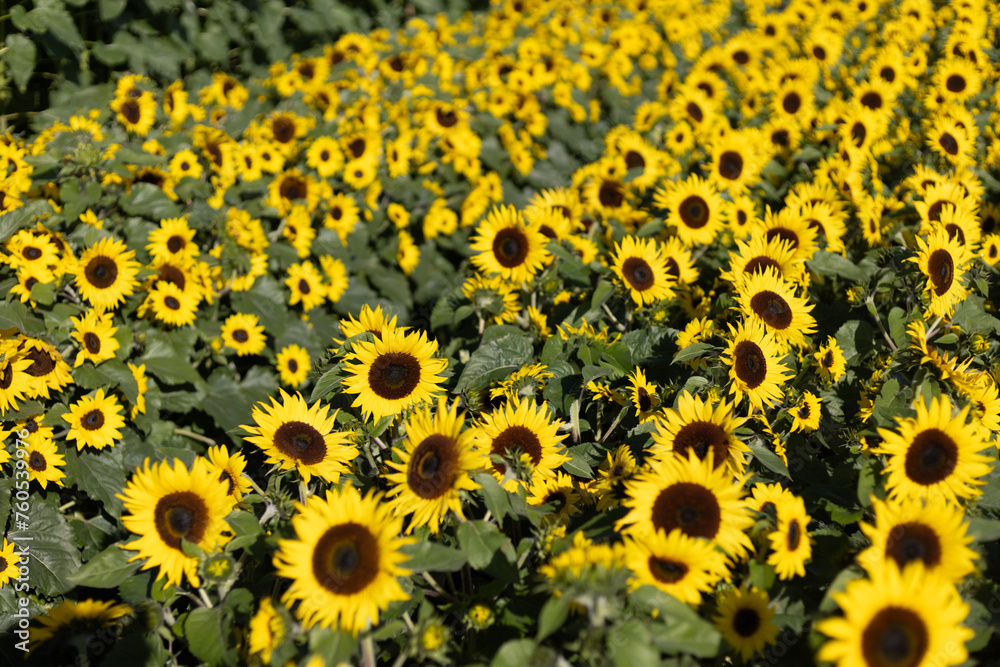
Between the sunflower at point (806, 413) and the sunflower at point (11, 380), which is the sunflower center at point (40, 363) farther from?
the sunflower at point (806, 413)

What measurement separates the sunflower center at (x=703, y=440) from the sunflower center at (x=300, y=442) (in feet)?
5.02

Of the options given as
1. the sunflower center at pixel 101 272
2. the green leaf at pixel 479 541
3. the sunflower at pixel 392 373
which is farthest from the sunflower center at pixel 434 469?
the sunflower center at pixel 101 272

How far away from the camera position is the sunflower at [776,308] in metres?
2.99

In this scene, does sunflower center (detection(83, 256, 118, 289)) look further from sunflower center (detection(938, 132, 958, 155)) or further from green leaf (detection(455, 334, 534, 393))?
sunflower center (detection(938, 132, 958, 155))

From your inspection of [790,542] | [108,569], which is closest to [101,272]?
[108,569]

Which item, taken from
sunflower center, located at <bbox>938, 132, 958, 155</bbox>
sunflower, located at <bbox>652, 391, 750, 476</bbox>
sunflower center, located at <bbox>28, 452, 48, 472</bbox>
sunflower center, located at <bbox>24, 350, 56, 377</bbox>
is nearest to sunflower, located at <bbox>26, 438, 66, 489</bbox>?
sunflower center, located at <bbox>28, 452, 48, 472</bbox>

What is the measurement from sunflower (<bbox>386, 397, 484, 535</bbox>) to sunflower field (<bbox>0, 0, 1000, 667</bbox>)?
0.02 meters

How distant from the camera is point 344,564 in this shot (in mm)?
1913

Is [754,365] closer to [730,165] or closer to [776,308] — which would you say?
[776,308]

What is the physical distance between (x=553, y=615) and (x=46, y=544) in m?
3.06

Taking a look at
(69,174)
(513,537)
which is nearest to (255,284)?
(69,174)

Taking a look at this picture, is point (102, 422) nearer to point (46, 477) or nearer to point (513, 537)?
point (46, 477)

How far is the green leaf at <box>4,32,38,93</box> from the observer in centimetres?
507

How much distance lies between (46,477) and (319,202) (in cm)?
307
